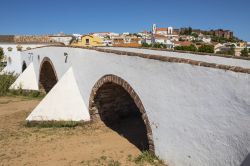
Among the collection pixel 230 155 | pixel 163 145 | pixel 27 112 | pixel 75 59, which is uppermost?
pixel 75 59

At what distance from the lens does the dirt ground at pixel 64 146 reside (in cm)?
753

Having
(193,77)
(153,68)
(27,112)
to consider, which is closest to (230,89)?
(193,77)

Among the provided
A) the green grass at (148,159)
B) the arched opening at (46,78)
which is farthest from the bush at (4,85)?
the green grass at (148,159)

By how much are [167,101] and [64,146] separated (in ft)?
12.2

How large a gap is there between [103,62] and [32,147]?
320cm

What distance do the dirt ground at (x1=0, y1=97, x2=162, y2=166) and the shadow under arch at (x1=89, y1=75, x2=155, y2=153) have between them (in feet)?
1.13

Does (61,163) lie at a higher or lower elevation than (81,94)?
lower

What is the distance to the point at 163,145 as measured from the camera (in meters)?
6.65

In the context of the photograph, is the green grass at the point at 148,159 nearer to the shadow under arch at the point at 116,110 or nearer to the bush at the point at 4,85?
the shadow under arch at the point at 116,110

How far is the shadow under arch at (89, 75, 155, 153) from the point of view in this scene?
360 inches

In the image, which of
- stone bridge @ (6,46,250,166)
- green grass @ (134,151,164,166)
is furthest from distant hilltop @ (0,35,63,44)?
green grass @ (134,151,164,166)

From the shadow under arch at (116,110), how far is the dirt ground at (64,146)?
1.13ft

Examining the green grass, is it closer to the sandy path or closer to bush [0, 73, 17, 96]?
the sandy path

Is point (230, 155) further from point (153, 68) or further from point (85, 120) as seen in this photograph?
point (85, 120)
